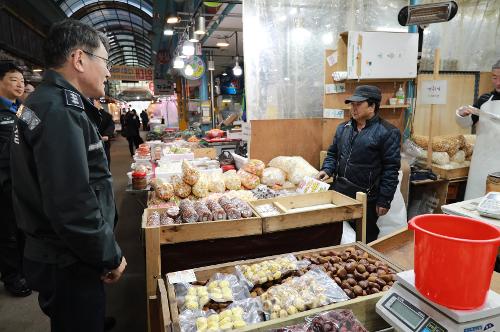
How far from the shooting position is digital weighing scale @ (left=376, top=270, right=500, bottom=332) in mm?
1036

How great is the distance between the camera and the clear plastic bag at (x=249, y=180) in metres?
3.56

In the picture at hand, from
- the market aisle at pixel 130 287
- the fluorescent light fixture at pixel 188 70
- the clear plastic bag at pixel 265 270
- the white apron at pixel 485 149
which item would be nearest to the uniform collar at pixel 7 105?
the market aisle at pixel 130 287

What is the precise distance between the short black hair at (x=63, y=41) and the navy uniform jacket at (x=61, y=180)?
0.30ft

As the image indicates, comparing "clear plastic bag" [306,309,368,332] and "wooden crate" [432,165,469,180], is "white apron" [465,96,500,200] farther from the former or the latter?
"clear plastic bag" [306,309,368,332]

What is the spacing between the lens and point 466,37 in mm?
4977

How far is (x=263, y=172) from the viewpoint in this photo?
3.74 meters

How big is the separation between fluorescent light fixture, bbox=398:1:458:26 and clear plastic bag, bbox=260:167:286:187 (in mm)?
2283

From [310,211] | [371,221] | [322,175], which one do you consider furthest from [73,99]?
[371,221]

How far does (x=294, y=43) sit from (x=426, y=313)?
12.5 ft

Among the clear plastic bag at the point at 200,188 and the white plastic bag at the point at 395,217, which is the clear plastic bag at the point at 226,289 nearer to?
the clear plastic bag at the point at 200,188

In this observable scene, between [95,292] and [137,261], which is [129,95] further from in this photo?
[95,292]

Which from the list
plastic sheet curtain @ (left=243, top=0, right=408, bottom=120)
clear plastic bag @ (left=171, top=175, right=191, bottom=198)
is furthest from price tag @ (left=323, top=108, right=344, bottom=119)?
clear plastic bag @ (left=171, top=175, right=191, bottom=198)

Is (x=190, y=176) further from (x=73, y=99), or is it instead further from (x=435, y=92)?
(x=435, y=92)

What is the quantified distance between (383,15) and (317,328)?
14.6ft
